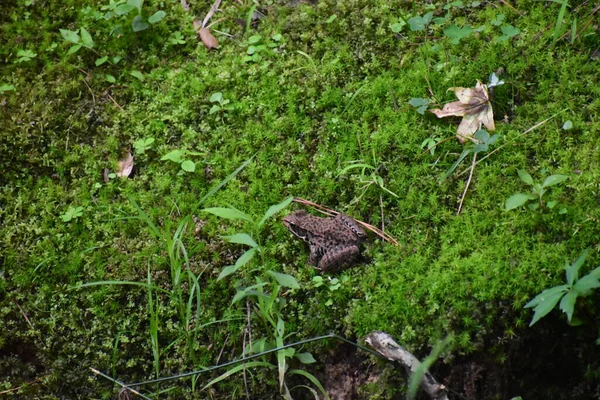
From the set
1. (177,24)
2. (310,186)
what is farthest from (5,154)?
(310,186)

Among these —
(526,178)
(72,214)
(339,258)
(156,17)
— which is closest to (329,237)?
(339,258)

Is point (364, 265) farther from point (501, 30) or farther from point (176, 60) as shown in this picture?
point (176, 60)

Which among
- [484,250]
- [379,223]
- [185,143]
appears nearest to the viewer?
[484,250]

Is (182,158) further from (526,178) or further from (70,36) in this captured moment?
(526,178)

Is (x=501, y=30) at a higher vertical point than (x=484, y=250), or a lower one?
higher

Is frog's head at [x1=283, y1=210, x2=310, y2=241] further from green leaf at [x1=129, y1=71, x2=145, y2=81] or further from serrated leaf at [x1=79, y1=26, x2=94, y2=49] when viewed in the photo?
serrated leaf at [x1=79, y1=26, x2=94, y2=49]

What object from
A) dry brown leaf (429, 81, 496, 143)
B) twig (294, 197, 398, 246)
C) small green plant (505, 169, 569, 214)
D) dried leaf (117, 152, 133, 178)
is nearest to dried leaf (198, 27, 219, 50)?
dried leaf (117, 152, 133, 178)

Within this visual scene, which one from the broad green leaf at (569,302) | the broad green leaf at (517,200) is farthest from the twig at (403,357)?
the broad green leaf at (517,200)
